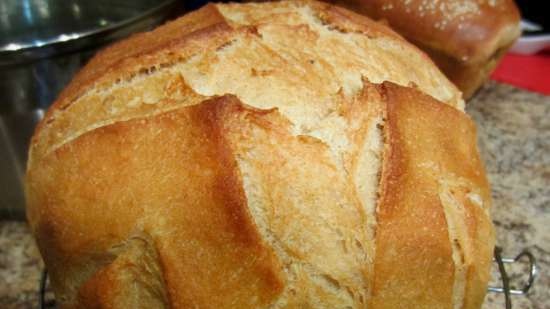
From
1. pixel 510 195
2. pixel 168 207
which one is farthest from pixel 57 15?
pixel 510 195

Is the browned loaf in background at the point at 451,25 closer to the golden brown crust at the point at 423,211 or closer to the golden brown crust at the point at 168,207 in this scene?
the golden brown crust at the point at 423,211

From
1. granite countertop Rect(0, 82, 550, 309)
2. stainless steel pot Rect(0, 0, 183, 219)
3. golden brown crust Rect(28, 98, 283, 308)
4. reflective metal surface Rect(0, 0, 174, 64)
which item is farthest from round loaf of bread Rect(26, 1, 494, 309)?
reflective metal surface Rect(0, 0, 174, 64)

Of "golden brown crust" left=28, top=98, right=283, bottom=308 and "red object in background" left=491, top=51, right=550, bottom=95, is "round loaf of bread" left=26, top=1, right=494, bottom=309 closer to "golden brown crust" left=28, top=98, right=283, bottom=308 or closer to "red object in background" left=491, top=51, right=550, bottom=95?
"golden brown crust" left=28, top=98, right=283, bottom=308

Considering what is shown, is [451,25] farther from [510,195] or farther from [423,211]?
[423,211]

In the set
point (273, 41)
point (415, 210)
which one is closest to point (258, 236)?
point (415, 210)

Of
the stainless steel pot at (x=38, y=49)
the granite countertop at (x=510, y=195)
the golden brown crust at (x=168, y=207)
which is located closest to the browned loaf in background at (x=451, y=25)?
the granite countertop at (x=510, y=195)

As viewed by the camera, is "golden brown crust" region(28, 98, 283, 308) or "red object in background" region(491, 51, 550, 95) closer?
"golden brown crust" region(28, 98, 283, 308)

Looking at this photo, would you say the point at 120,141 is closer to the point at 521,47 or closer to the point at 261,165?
the point at 261,165
